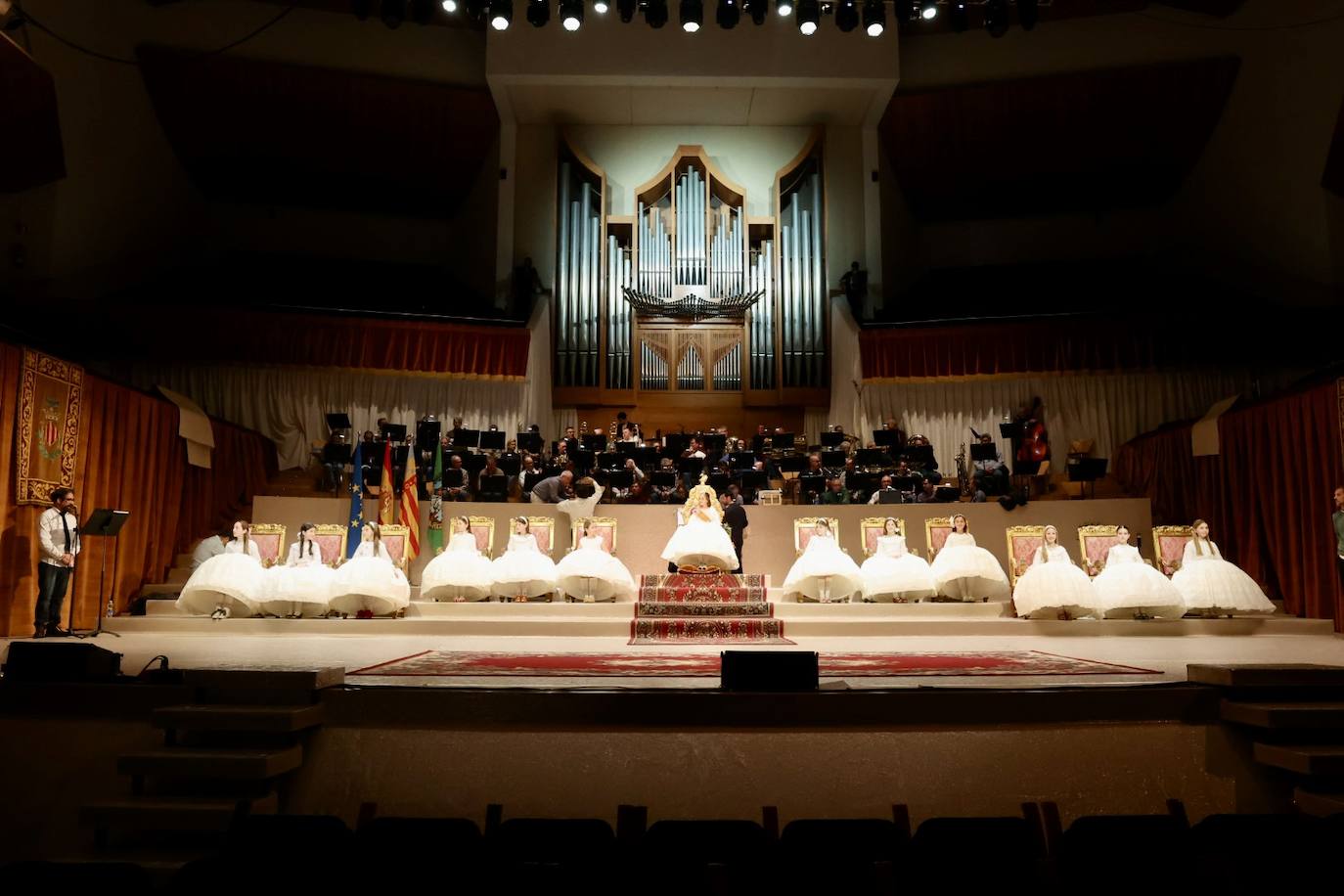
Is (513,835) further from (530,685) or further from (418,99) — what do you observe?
(418,99)

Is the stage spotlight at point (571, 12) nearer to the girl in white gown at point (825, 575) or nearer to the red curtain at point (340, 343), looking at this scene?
the girl in white gown at point (825, 575)

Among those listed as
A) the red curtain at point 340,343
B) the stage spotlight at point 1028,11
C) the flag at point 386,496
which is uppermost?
the stage spotlight at point 1028,11

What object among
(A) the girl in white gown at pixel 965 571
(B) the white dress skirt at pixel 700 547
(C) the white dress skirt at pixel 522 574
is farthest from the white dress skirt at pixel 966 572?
(C) the white dress skirt at pixel 522 574

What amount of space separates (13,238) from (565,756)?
11.7 m

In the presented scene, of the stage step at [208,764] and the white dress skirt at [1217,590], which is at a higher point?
the white dress skirt at [1217,590]

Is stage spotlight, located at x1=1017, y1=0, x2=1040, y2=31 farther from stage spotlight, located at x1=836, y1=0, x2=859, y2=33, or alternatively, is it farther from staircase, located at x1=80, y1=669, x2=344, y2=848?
staircase, located at x1=80, y1=669, x2=344, y2=848

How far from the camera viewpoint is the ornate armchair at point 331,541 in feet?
32.4

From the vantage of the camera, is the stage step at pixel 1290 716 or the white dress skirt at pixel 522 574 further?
the white dress skirt at pixel 522 574

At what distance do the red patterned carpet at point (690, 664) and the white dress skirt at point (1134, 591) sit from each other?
2.34 meters

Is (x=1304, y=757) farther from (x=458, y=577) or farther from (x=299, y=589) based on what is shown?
(x=299, y=589)

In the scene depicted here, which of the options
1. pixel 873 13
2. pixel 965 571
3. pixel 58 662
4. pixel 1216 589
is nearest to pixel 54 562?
pixel 58 662

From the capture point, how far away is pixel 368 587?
8.85 meters

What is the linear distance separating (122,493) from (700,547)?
6191mm

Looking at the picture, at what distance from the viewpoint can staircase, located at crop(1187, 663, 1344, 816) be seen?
3.77 m
